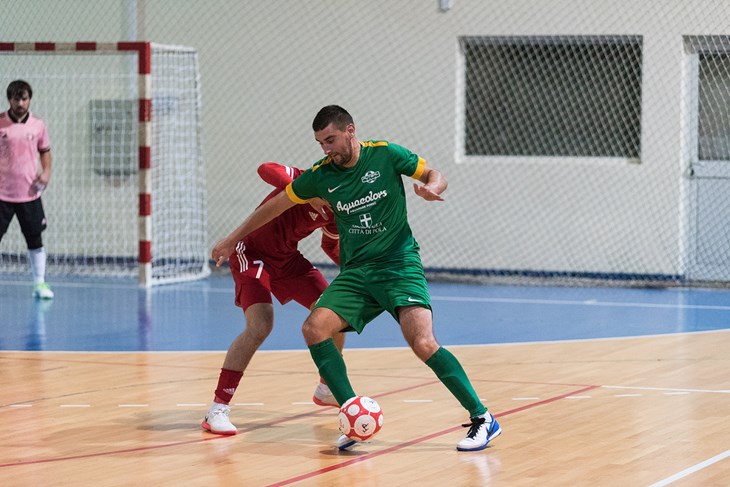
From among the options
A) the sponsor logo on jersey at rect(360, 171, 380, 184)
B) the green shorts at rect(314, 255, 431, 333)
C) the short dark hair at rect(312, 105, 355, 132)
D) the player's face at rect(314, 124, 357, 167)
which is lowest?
the green shorts at rect(314, 255, 431, 333)

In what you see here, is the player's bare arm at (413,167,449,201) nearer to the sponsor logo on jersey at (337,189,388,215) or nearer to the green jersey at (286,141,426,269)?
the green jersey at (286,141,426,269)

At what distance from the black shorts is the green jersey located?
6.81 m

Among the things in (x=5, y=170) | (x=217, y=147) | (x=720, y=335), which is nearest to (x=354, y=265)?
(x=720, y=335)

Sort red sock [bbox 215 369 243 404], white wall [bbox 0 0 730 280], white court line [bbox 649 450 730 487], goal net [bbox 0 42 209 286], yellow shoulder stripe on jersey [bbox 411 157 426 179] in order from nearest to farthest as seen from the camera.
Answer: white court line [bbox 649 450 730 487] < yellow shoulder stripe on jersey [bbox 411 157 426 179] < red sock [bbox 215 369 243 404] < white wall [bbox 0 0 730 280] < goal net [bbox 0 42 209 286]

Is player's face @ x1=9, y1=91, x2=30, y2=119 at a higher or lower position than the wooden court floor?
higher

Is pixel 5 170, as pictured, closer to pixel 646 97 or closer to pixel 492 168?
pixel 492 168

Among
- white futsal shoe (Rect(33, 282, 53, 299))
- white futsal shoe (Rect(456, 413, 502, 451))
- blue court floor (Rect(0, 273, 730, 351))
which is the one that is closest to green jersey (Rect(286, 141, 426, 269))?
white futsal shoe (Rect(456, 413, 502, 451))

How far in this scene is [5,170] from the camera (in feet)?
40.7

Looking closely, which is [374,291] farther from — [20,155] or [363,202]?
[20,155]

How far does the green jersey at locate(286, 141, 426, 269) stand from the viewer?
6.20m

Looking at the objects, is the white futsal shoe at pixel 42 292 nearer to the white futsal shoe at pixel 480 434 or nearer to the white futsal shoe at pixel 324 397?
the white futsal shoe at pixel 324 397

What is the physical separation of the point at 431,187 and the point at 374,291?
2.04ft

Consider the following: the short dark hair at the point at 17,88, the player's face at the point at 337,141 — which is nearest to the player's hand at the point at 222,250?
the player's face at the point at 337,141

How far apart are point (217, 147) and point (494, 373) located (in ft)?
26.8
